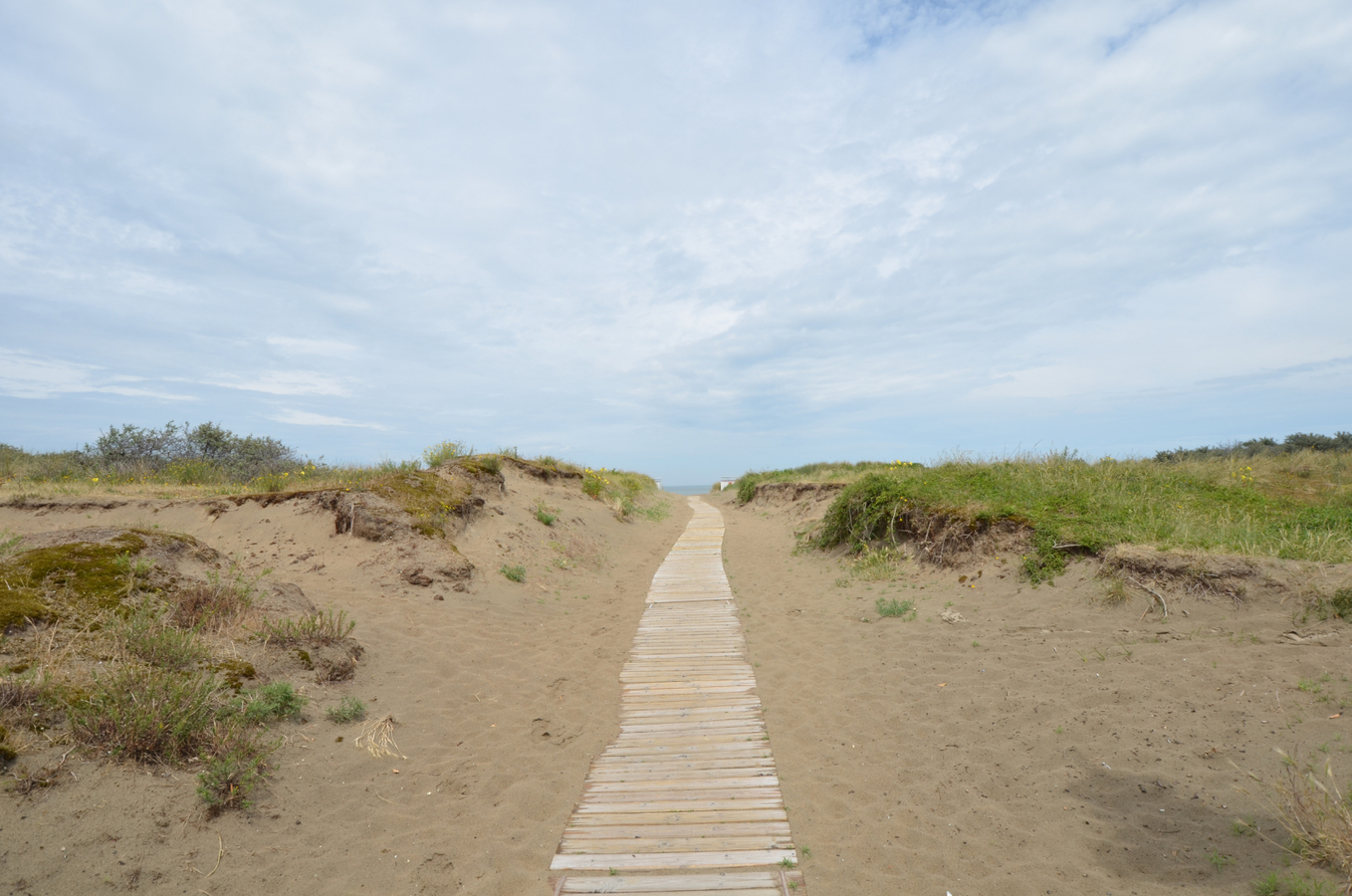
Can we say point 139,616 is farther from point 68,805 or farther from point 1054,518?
point 1054,518

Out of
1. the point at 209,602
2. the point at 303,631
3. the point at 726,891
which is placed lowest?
the point at 726,891

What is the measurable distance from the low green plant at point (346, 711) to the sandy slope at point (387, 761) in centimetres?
7

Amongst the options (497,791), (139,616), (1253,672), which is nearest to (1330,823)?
(1253,672)

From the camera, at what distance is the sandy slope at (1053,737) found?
3.85 meters

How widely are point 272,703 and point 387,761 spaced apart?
1090 millimetres

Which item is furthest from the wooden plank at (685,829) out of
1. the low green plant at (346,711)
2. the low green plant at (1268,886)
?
the low green plant at (1268,886)

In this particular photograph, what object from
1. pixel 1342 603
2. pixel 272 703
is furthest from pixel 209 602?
pixel 1342 603

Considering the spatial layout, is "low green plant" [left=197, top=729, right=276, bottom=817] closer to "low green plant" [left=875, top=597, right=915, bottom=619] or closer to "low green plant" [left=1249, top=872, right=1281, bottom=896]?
"low green plant" [left=1249, top=872, right=1281, bottom=896]

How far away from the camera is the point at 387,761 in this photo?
5137 mm

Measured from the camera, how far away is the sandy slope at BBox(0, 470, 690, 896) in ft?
11.6

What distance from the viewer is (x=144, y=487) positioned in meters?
11.7

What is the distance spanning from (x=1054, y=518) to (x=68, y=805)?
1042cm

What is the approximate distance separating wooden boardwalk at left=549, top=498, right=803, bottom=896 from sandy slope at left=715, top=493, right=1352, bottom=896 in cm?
29

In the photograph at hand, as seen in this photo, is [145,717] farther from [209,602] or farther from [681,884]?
[681,884]
